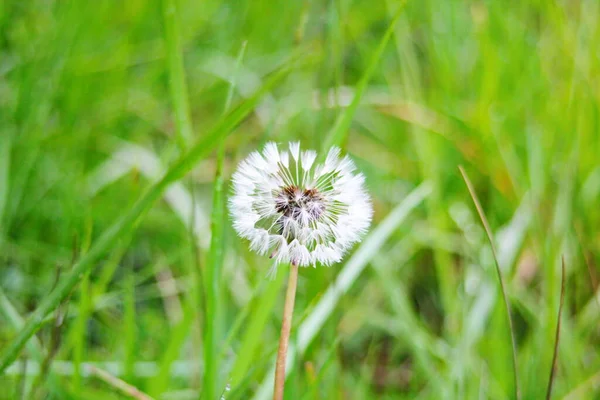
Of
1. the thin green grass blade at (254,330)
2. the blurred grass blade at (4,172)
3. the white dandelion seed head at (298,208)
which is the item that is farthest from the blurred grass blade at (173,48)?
the blurred grass blade at (4,172)

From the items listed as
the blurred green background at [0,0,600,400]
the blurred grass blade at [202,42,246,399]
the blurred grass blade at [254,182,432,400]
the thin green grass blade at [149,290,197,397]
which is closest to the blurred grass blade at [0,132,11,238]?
the blurred green background at [0,0,600,400]

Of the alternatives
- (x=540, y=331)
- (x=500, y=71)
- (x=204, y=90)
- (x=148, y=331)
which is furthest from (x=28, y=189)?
(x=500, y=71)

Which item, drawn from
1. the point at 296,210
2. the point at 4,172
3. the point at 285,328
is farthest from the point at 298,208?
the point at 4,172

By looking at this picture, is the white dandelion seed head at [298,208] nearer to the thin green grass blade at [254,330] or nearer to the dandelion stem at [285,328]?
the dandelion stem at [285,328]

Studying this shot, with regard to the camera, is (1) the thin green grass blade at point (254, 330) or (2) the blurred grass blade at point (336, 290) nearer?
(1) the thin green grass blade at point (254, 330)

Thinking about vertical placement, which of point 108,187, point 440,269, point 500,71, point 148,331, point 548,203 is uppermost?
point 500,71

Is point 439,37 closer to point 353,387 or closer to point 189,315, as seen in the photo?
point 353,387

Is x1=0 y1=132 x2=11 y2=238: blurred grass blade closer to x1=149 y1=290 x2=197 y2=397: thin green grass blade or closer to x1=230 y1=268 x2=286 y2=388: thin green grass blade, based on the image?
x1=149 y1=290 x2=197 y2=397: thin green grass blade
